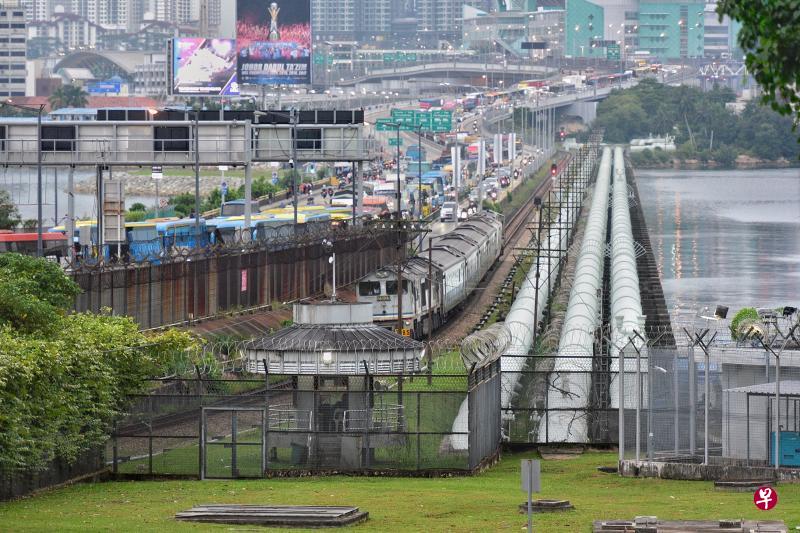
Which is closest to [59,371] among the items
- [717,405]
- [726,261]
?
[717,405]

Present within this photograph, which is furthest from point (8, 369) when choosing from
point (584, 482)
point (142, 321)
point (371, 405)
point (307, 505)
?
point (142, 321)

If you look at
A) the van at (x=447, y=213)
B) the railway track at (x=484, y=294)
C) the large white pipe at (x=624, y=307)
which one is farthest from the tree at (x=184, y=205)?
the large white pipe at (x=624, y=307)

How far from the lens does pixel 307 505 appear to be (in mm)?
32375

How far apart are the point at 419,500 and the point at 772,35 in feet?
49.7

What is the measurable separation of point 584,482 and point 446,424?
3.25 meters

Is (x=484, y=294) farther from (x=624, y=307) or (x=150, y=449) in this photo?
(x=150, y=449)

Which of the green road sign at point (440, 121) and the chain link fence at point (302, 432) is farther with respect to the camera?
the green road sign at point (440, 121)

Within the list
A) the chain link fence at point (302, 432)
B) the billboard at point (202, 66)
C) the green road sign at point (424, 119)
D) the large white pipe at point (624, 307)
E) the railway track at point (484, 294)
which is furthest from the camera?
the green road sign at point (424, 119)

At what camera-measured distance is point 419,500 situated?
33.6 metres

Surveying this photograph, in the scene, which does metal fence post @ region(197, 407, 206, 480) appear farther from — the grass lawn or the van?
the van

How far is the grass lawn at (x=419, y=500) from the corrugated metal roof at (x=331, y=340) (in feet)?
16.0

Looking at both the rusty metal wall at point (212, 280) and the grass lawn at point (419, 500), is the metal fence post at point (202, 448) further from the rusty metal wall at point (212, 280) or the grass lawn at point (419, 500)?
the rusty metal wall at point (212, 280)

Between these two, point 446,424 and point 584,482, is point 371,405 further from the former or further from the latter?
point 584,482

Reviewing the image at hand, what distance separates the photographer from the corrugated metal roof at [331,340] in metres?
43.2
